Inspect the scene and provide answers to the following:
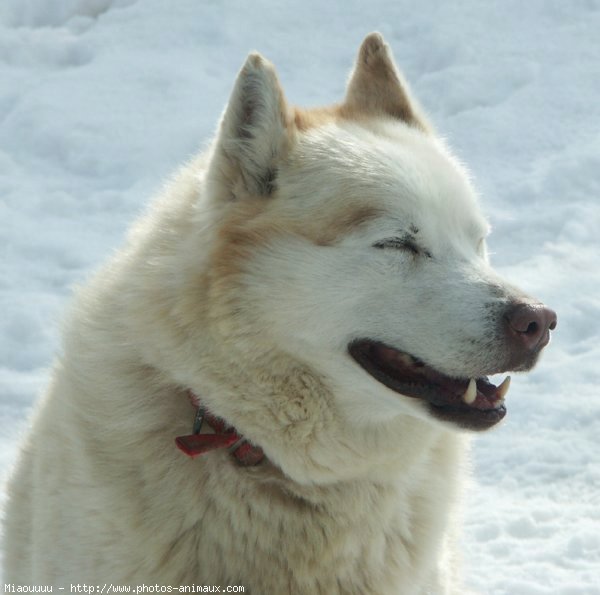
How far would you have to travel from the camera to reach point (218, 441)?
292 cm

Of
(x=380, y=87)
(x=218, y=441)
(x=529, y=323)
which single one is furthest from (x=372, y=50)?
(x=218, y=441)

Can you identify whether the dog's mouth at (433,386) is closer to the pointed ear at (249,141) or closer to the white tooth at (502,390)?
the white tooth at (502,390)

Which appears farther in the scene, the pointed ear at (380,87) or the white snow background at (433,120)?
the white snow background at (433,120)

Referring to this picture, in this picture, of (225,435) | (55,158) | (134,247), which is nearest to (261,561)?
(225,435)

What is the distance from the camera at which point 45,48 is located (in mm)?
8594

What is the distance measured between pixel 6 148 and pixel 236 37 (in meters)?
2.12

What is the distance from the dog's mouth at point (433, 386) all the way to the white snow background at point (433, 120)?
1.61 meters

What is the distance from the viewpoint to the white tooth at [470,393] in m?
2.91

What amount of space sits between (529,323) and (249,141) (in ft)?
3.10

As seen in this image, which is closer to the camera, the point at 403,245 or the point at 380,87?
the point at 403,245

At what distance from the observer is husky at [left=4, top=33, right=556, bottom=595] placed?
2.89 metres

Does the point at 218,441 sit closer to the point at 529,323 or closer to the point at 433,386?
the point at 433,386

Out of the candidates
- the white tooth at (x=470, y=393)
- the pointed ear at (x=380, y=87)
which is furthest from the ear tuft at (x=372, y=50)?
the white tooth at (x=470, y=393)

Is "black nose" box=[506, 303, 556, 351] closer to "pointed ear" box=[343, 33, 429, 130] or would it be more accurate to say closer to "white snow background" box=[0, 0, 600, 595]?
"pointed ear" box=[343, 33, 429, 130]
